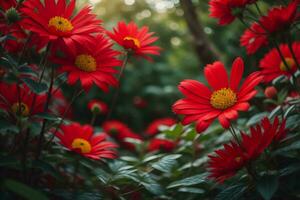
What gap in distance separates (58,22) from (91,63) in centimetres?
15

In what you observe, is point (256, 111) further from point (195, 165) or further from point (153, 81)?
point (153, 81)

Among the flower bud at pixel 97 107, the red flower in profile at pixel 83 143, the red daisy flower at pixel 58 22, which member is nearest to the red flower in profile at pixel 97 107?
the flower bud at pixel 97 107

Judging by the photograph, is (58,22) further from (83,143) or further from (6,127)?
(83,143)

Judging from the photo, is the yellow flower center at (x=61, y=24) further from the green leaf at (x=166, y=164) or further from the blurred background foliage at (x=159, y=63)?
the blurred background foliage at (x=159, y=63)

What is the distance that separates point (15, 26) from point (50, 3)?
0.45ft

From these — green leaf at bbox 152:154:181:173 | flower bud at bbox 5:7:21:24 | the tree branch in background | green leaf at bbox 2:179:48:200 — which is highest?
the tree branch in background

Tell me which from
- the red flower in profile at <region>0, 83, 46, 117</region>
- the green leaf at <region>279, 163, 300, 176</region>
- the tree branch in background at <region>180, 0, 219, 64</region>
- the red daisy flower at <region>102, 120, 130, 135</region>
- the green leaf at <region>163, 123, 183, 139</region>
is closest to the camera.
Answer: the green leaf at <region>279, 163, 300, 176</region>

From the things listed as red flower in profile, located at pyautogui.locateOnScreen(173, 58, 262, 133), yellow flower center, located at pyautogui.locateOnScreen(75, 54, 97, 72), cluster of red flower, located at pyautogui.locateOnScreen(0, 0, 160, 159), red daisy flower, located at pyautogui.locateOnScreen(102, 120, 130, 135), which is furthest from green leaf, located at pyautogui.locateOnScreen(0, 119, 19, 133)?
red daisy flower, located at pyautogui.locateOnScreen(102, 120, 130, 135)

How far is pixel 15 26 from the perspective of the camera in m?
1.31

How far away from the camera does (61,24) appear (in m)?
1.25

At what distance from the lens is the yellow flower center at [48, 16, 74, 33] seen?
1.23m

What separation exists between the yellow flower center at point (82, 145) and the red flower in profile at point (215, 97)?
0.40 meters

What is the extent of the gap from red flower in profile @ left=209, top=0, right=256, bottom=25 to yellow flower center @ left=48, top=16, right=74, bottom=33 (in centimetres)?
47

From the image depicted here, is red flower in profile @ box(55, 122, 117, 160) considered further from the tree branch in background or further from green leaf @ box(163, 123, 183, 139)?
the tree branch in background
